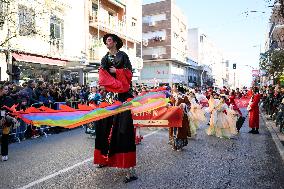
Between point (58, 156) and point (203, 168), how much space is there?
342 cm

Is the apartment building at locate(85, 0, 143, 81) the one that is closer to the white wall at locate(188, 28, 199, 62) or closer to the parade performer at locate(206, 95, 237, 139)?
the parade performer at locate(206, 95, 237, 139)

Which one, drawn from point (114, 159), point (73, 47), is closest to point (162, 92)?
point (114, 159)

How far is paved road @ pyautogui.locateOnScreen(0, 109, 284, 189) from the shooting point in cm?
590

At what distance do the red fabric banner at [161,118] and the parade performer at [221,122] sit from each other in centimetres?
316

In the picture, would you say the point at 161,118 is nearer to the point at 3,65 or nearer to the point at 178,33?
the point at 3,65

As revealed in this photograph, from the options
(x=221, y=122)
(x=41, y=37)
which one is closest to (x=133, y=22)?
(x=41, y=37)

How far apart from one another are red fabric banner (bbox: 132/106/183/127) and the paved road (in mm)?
625

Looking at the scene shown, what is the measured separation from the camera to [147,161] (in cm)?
768

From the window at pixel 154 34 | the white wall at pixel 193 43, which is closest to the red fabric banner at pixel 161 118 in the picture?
the window at pixel 154 34

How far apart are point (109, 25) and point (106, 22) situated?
2.35 feet

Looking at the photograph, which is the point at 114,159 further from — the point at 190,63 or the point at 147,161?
the point at 190,63

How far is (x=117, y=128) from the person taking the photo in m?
6.18

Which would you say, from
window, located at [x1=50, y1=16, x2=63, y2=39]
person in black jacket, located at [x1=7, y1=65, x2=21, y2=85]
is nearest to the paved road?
person in black jacket, located at [x1=7, y1=65, x2=21, y2=85]

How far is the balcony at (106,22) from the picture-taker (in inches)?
1163
